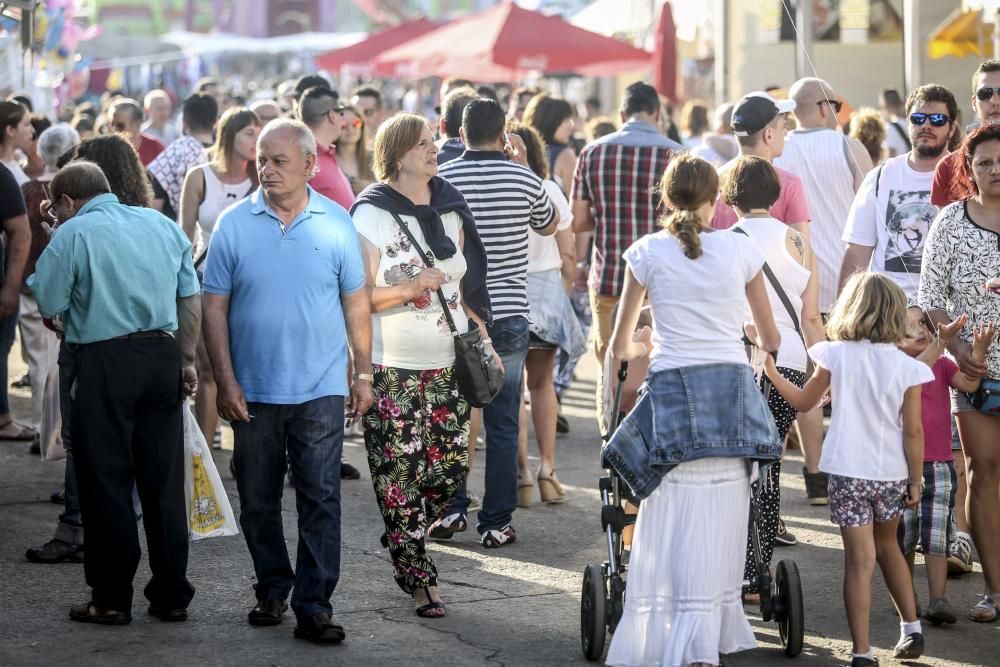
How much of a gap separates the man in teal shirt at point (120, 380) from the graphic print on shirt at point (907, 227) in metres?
3.38

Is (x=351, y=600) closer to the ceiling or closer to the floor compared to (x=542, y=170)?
closer to the floor

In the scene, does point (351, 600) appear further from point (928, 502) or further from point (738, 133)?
point (738, 133)

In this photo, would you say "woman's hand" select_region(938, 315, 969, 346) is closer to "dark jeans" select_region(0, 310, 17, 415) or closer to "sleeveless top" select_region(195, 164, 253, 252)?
"sleeveless top" select_region(195, 164, 253, 252)

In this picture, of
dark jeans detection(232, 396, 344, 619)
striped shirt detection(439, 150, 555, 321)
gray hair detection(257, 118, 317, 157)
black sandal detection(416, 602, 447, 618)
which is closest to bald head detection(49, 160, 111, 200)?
gray hair detection(257, 118, 317, 157)

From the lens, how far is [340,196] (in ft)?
28.6

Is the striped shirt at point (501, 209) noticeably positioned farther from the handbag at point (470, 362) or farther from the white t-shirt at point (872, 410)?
the white t-shirt at point (872, 410)

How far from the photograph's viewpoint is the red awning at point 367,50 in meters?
23.2

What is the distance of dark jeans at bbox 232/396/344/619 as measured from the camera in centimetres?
577

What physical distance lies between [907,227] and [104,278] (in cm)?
378

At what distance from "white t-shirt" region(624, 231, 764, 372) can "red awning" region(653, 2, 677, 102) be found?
13.9 m

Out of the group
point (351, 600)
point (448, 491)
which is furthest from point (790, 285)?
point (351, 600)

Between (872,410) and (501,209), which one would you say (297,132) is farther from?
(872,410)

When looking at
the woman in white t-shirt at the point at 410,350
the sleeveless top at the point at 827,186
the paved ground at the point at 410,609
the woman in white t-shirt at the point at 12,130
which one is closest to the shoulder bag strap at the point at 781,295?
the paved ground at the point at 410,609

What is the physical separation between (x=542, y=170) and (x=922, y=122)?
2101mm
